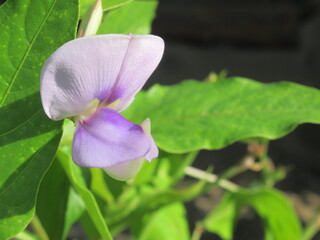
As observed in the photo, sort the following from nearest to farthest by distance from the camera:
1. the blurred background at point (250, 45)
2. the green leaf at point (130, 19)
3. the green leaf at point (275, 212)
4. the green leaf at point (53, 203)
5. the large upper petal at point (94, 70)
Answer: the large upper petal at point (94, 70) < the green leaf at point (53, 203) < the green leaf at point (130, 19) < the green leaf at point (275, 212) < the blurred background at point (250, 45)

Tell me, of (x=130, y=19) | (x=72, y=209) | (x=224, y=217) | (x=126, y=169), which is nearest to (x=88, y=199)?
(x=126, y=169)

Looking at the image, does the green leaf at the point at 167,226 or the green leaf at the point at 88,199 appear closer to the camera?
the green leaf at the point at 88,199

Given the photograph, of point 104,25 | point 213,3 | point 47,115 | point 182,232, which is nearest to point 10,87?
point 47,115

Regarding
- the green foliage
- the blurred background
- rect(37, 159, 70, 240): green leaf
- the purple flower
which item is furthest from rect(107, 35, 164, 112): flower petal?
the blurred background

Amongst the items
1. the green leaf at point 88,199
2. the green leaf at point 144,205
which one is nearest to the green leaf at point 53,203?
the green leaf at point 88,199

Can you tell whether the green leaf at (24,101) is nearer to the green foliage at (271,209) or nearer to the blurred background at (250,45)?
the green foliage at (271,209)

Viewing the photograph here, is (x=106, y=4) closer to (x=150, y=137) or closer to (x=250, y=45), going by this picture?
(x=150, y=137)
